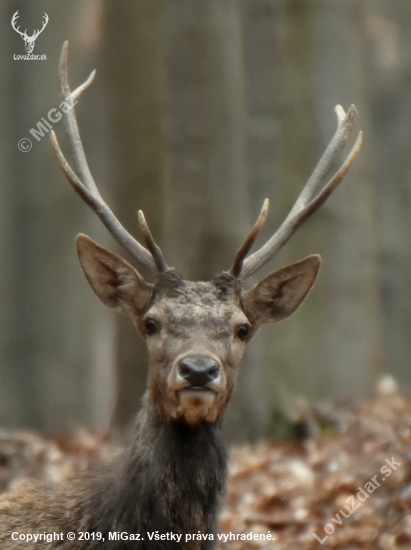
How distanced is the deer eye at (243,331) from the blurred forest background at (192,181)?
13.5 feet

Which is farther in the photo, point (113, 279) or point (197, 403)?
point (113, 279)

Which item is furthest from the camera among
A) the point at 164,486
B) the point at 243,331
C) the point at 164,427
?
the point at 243,331

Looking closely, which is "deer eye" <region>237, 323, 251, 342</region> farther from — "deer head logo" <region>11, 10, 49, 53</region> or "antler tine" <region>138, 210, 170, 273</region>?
"deer head logo" <region>11, 10, 49, 53</region>

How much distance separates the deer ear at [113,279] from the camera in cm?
629

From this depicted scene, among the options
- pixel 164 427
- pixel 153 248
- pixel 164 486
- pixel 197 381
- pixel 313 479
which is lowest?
pixel 313 479

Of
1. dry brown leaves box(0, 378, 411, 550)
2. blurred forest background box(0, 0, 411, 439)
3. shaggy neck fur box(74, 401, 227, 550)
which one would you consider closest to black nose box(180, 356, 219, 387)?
shaggy neck fur box(74, 401, 227, 550)

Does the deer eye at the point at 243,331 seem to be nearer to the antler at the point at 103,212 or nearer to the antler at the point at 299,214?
the antler at the point at 299,214

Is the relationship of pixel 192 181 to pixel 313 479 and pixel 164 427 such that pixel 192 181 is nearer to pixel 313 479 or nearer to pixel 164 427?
pixel 313 479

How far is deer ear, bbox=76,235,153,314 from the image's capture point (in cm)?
629

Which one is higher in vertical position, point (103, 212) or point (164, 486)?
point (103, 212)

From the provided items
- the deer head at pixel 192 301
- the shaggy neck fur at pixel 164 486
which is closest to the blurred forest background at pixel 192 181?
the deer head at pixel 192 301

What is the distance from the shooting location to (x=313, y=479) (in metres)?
9.03

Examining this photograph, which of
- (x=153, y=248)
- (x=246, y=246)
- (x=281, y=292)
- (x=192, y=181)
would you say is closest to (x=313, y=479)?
(x=281, y=292)

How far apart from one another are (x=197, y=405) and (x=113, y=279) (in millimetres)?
1290
